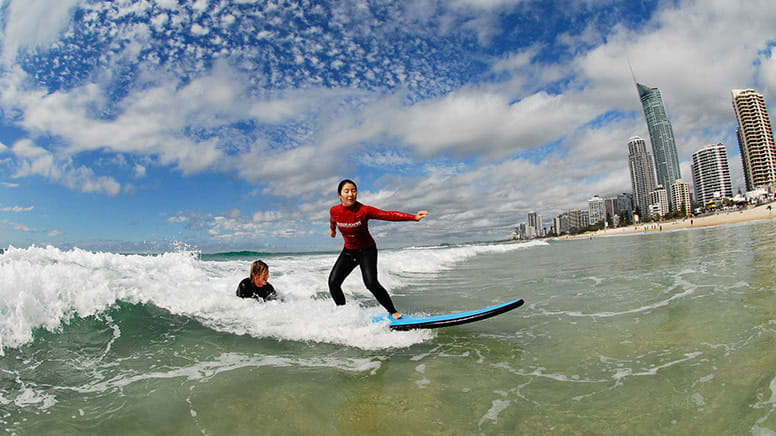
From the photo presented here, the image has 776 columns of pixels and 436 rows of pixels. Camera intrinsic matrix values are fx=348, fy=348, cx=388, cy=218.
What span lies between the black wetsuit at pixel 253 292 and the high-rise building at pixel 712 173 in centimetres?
21484

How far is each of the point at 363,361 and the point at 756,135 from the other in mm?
207967

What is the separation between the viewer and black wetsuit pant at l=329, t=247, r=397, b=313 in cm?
573

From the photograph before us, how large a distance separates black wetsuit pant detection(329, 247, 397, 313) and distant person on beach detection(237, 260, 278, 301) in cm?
160

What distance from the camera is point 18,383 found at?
12.5ft

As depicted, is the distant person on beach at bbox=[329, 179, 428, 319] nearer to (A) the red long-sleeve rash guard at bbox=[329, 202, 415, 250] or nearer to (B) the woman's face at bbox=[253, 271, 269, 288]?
(A) the red long-sleeve rash guard at bbox=[329, 202, 415, 250]

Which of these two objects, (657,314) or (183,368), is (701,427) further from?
(183,368)

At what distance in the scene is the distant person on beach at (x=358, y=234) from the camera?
221 inches

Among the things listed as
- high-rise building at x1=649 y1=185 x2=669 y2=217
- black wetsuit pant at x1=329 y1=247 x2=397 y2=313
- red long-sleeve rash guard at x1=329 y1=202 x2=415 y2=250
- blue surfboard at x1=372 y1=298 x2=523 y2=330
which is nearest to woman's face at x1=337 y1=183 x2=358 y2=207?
red long-sleeve rash guard at x1=329 y1=202 x2=415 y2=250

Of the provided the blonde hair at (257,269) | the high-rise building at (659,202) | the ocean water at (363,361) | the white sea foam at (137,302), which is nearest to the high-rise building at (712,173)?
the high-rise building at (659,202)

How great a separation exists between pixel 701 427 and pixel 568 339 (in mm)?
2277

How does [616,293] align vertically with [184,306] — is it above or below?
below

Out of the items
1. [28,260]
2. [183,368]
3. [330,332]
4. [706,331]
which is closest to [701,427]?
[706,331]

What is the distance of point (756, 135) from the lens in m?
142

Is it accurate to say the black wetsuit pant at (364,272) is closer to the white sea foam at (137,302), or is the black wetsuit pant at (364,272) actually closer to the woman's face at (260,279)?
the white sea foam at (137,302)
